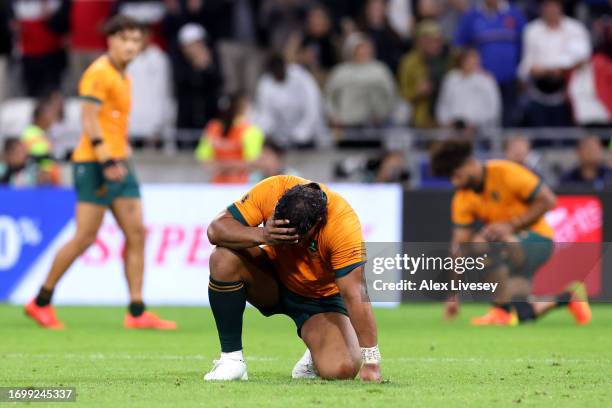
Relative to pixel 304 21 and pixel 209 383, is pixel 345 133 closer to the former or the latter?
pixel 304 21

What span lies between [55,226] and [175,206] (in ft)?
4.49

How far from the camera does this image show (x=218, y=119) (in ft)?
60.4

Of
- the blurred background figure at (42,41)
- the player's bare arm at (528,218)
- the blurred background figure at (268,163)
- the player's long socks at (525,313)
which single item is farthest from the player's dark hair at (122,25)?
the blurred background figure at (42,41)

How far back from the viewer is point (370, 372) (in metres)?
7.86

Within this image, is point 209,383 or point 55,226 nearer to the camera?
point 209,383

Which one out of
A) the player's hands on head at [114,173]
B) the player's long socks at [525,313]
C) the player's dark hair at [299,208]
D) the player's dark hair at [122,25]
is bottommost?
the player's long socks at [525,313]

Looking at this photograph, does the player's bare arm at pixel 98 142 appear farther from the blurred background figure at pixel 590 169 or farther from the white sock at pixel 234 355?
Result: the blurred background figure at pixel 590 169

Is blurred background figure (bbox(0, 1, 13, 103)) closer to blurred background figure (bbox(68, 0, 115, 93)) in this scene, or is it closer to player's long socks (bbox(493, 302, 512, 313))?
blurred background figure (bbox(68, 0, 115, 93))

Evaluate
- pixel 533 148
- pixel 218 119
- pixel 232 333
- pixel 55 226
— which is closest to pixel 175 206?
pixel 55 226

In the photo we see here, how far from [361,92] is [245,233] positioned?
1086cm

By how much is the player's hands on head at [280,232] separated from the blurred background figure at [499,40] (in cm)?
1156

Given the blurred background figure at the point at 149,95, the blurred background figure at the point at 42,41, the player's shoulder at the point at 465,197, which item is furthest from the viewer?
the blurred background figure at the point at 42,41

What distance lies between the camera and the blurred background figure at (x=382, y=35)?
63.3ft

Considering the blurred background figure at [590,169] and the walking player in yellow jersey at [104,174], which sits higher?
the walking player in yellow jersey at [104,174]
